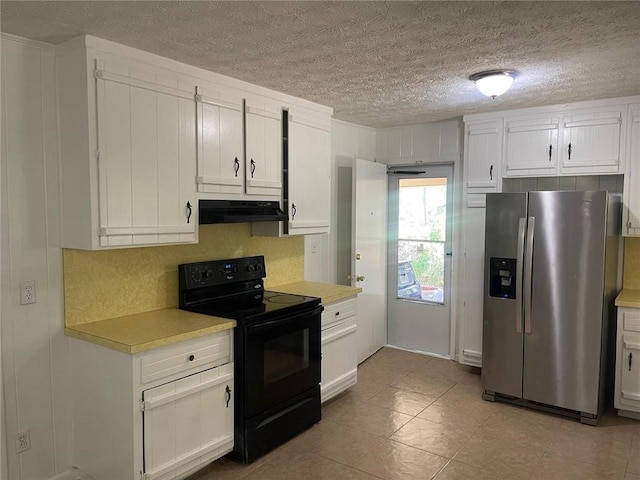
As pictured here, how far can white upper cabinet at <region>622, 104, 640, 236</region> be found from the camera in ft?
12.1

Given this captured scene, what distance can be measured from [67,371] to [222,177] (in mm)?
1386

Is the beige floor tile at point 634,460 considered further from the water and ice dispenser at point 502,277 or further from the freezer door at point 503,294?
the water and ice dispenser at point 502,277

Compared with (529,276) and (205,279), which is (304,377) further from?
(529,276)

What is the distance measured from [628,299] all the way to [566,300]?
1.49ft

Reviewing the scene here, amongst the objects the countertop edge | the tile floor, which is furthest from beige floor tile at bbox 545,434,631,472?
the countertop edge

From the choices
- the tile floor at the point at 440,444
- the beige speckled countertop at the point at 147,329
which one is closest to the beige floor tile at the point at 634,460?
the tile floor at the point at 440,444

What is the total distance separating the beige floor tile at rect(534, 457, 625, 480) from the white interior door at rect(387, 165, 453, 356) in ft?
6.48

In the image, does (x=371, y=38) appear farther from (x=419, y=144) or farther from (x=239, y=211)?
Result: (x=419, y=144)

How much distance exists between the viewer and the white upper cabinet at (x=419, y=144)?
15.4ft

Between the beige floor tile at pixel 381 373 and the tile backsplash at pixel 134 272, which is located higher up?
the tile backsplash at pixel 134 272

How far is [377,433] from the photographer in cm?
336

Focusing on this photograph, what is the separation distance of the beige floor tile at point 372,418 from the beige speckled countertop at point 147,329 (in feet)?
4.13

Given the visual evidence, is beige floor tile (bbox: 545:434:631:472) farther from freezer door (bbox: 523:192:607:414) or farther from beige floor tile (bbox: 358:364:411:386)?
beige floor tile (bbox: 358:364:411:386)

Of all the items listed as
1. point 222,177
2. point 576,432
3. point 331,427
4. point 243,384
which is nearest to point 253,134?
point 222,177
